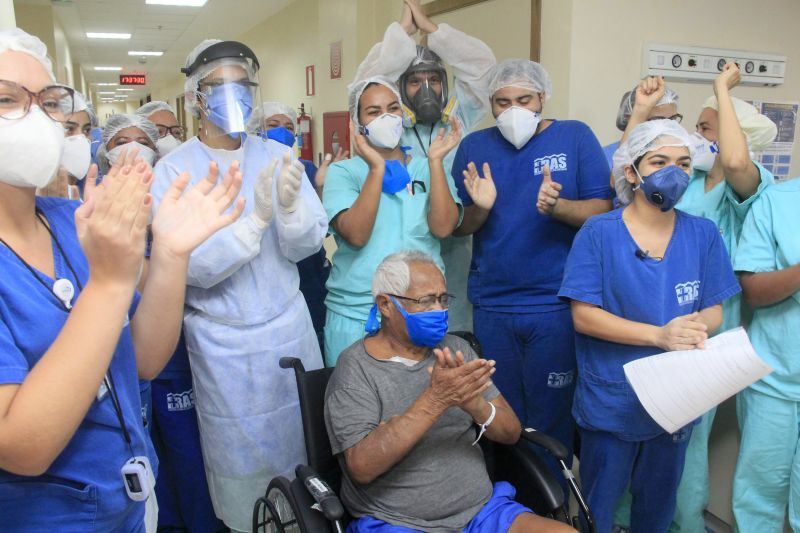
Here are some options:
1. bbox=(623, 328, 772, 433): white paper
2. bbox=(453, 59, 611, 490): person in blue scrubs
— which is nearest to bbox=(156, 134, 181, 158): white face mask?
bbox=(453, 59, 611, 490): person in blue scrubs

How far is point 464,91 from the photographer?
2.59 meters

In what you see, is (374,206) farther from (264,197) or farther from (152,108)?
(152,108)

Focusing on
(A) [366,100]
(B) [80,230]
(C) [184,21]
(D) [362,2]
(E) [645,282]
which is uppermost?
(C) [184,21]

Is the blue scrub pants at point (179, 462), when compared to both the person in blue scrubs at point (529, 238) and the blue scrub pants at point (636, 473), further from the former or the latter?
the blue scrub pants at point (636, 473)

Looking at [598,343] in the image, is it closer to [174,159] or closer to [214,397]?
[214,397]

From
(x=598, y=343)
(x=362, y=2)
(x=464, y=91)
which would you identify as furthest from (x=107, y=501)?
(x=362, y=2)

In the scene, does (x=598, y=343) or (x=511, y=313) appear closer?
(x=598, y=343)

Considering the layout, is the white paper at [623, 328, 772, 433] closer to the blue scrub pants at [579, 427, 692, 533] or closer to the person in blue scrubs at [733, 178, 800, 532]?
the blue scrub pants at [579, 427, 692, 533]

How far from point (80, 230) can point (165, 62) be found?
12.3 m

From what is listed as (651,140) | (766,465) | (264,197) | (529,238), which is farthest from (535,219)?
(766,465)

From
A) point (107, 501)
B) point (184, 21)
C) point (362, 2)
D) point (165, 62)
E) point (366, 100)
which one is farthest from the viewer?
point (165, 62)

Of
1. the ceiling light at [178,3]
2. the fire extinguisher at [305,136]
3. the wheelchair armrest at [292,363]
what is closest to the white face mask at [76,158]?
the wheelchair armrest at [292,363]

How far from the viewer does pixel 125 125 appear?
289 cm

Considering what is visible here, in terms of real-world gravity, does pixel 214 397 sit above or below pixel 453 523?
above
